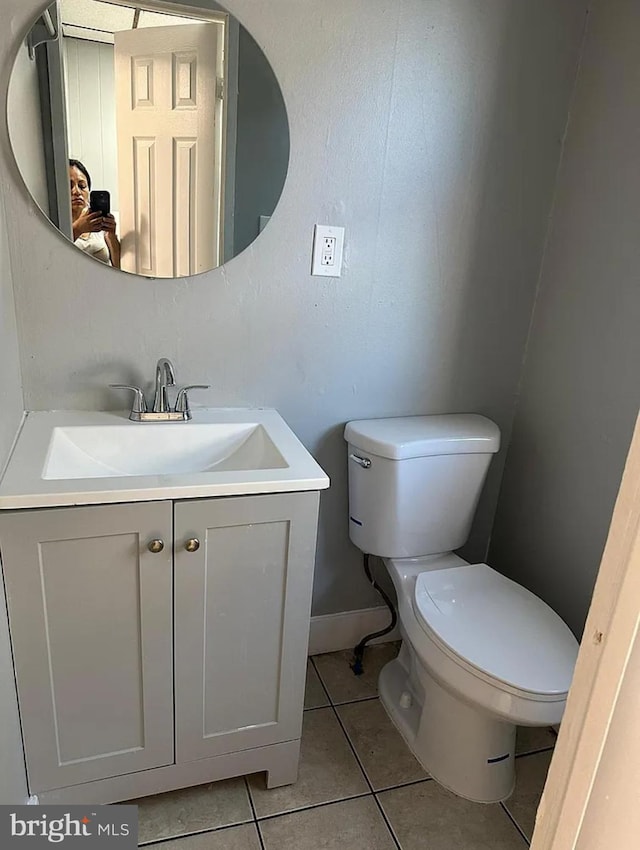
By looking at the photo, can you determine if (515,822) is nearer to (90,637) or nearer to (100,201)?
(90,637)

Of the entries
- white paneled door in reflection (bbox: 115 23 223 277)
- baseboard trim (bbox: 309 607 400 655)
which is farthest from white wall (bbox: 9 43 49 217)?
baseboard trim (bbox: 309 607 400 655)

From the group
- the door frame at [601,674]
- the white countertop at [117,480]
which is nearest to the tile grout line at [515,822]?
the white countertop at [117,480]

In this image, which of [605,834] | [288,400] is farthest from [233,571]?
[605,834]

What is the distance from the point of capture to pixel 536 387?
1787mm

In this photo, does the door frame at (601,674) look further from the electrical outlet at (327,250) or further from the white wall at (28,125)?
the white wall at (28,125)

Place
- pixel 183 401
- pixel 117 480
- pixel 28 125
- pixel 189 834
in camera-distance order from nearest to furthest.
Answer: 1. pixel 117 480
2. pixel 28 125
3. pixel 189 834
4. pixel 183 401

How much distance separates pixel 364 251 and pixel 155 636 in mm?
1044

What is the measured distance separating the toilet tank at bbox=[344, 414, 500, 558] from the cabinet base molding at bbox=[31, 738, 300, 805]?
558 mm

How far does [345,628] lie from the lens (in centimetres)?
195

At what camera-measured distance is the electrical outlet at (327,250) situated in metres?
1.52

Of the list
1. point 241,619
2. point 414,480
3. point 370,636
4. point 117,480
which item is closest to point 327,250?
point 414,480

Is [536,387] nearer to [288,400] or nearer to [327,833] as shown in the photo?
[288,400]

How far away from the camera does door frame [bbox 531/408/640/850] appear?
1.52 ft

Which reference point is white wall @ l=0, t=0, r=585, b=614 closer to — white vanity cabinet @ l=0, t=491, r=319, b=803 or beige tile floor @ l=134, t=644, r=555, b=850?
white vanity cabinet @ l=0, t=491, r=319, b=803
